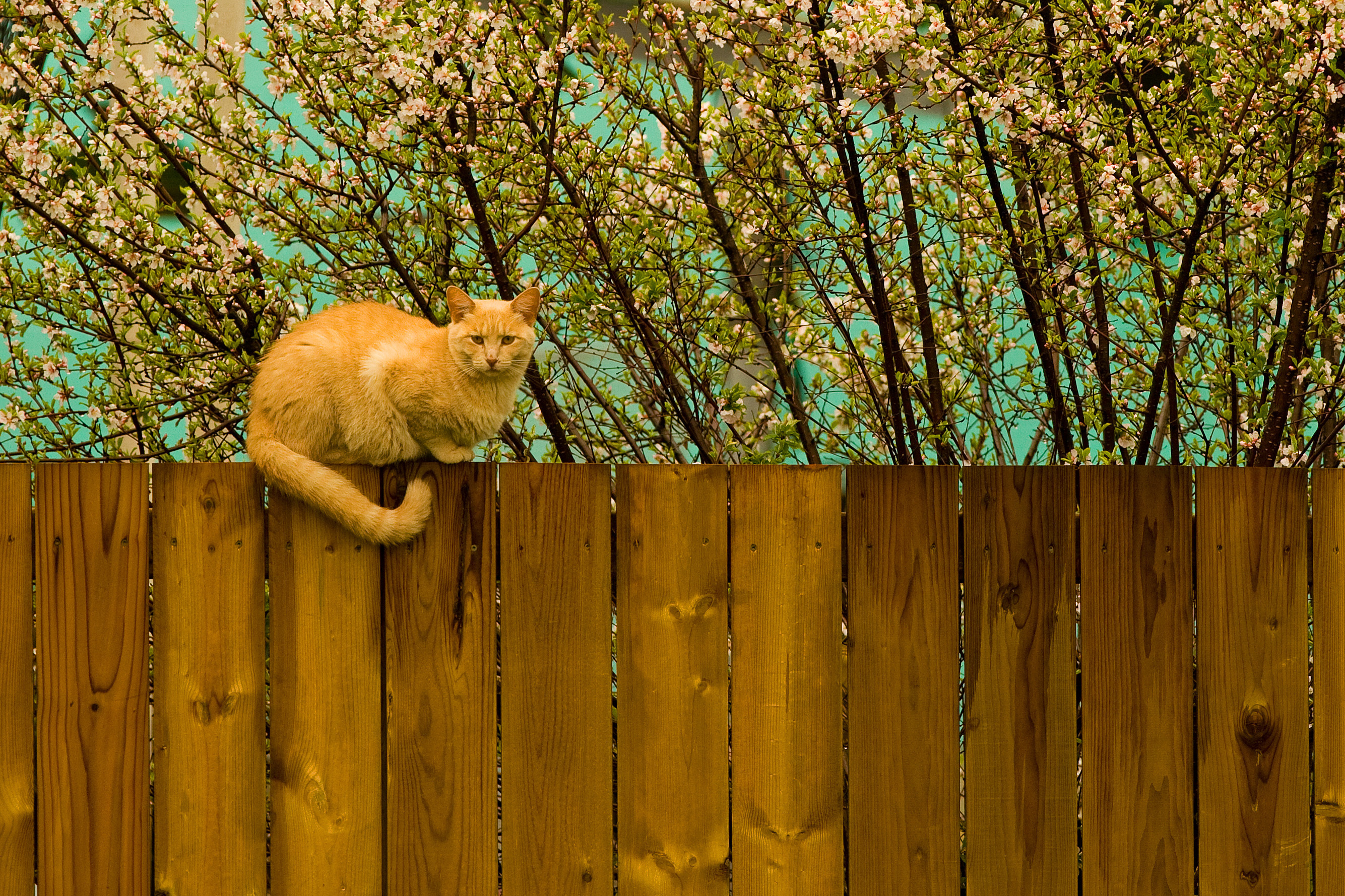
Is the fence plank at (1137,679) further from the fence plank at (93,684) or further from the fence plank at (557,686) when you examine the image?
the fence plank at (93,684)

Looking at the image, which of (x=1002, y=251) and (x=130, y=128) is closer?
A: (x=1002, y=251)

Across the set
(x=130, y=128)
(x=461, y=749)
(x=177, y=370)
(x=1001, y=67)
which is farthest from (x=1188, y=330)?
(x=130, y=128)

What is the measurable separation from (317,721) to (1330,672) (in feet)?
6.47

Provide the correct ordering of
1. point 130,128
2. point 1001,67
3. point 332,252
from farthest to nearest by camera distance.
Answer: point 130,128, point 332,252, point 1001,67

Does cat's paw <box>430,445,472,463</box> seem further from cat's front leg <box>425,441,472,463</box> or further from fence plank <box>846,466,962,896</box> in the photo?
fence plank <box>846,466,962,896</box>

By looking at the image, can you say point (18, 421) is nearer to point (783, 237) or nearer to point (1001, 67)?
point (783, 237)

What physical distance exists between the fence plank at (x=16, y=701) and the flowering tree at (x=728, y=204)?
1486mm

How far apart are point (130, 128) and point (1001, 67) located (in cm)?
300

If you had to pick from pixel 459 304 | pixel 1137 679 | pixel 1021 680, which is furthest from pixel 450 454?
pixel 1137 679

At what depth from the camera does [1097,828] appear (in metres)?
2.16

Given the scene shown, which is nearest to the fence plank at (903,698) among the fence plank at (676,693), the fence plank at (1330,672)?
the fence plank at (676,693)

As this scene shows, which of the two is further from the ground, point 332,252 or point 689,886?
point 332,252

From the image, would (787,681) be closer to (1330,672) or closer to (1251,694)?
(1251,694)

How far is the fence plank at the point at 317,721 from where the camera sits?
83.9 inches
